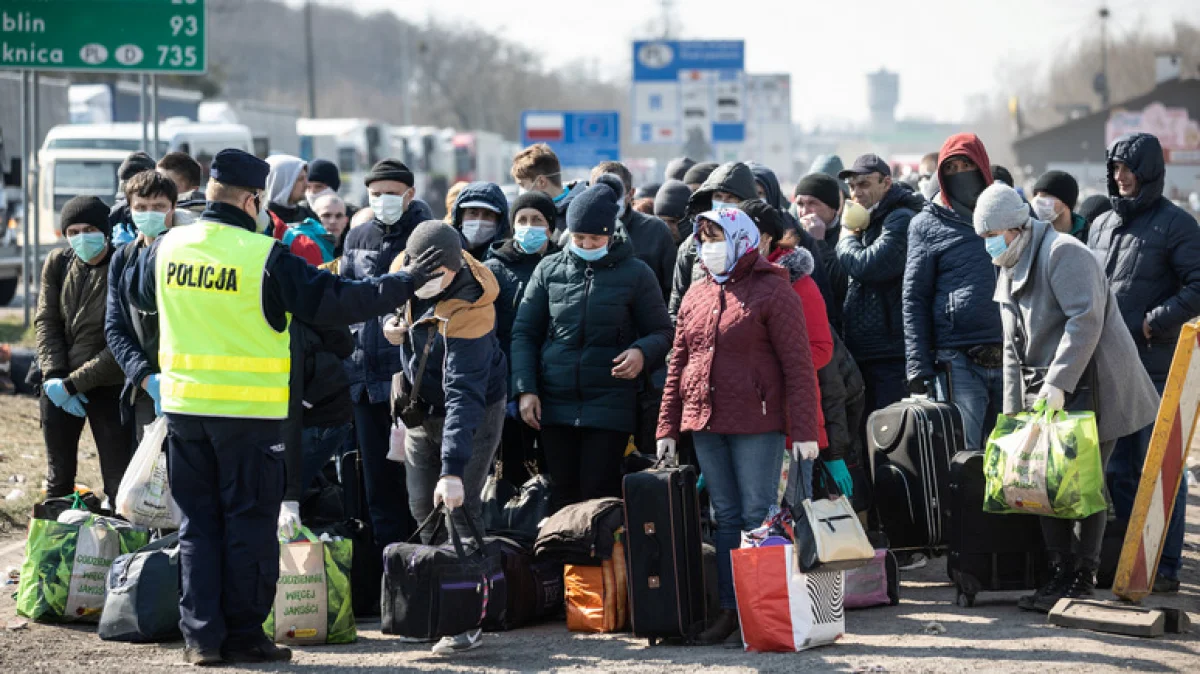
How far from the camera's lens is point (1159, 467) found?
23.5ft

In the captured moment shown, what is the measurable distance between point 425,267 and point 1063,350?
2887 millimetres

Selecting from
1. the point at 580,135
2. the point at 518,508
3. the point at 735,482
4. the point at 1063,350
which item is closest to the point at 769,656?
the point at 735,482

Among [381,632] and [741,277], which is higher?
[741,277]

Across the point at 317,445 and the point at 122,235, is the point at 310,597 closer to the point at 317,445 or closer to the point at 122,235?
the point at 317,445

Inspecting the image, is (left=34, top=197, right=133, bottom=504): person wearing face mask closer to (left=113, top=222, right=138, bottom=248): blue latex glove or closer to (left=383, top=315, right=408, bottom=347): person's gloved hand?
(left=113, top=222, right=138, bottom=248): blue latex glove

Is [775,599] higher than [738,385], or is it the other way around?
[738,385]

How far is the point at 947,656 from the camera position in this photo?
656 centimetres

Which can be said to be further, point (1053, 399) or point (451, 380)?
point (1053, 399)

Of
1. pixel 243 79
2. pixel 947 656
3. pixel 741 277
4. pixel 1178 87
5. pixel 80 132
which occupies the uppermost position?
pixel 243 79

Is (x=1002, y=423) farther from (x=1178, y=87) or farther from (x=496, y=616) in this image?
(x=1178, y=87)

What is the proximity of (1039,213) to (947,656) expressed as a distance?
3.51 m

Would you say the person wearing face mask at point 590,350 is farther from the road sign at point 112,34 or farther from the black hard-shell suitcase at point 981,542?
the road sign at point 112,34

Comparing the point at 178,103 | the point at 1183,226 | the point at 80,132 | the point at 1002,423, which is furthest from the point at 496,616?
the point at 178,103

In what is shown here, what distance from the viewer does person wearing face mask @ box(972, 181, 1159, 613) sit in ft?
23.4
